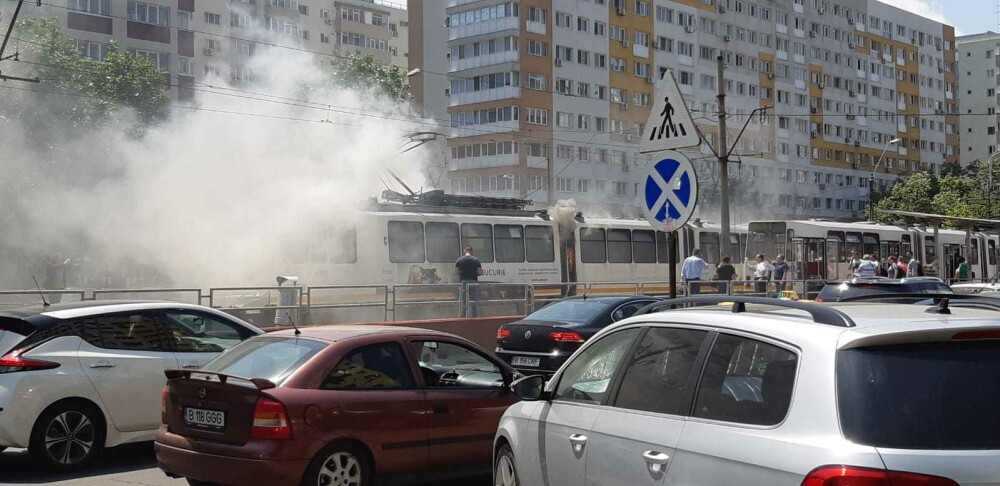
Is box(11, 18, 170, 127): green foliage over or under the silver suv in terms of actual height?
over

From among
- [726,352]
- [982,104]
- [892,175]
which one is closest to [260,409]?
[726,352]

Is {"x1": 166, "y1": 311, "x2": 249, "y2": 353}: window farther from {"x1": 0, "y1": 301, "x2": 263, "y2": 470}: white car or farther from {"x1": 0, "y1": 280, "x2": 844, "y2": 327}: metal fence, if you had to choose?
{"x1": 0, "y1": 280, "x2": 844, "y2": 327}: metal fence

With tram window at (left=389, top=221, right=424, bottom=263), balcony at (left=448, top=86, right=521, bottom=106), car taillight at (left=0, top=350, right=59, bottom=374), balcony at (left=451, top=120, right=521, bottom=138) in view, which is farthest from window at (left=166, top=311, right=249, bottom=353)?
balcony at (left=448, top=86, right=521, bottom=106)

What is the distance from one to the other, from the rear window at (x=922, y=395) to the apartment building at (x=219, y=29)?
→ 50758 mm

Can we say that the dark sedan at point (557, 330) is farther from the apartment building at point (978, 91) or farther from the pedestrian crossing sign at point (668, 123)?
the apartment building at point (978, 91)

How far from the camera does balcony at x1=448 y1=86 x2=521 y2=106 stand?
63.3m

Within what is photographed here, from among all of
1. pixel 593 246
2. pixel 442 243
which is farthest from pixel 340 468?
pixel 593 246

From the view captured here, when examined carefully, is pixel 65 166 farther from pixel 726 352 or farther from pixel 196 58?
pixel 726 352

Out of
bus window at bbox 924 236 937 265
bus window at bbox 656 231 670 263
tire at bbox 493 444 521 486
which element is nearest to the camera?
tire at bbox 493 444 521 486

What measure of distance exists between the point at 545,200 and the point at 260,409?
189ft

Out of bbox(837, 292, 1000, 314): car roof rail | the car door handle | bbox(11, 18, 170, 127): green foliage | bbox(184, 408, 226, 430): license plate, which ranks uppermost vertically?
bbox(11, 18, 170, 127): green foliage

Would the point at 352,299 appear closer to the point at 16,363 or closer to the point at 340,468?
the point at 16,363

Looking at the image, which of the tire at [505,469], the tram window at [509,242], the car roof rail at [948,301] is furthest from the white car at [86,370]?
the tram window at [509,242]

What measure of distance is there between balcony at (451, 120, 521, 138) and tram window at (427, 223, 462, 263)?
1437 inches
